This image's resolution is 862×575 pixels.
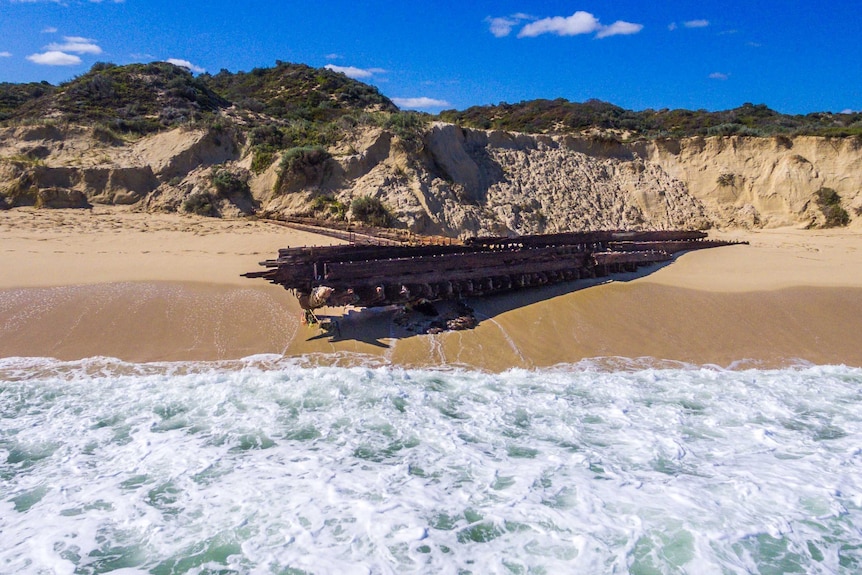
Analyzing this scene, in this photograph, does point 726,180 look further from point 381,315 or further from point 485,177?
point 381,315

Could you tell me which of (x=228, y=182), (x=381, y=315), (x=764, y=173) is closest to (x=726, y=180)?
(x=764, y=173)

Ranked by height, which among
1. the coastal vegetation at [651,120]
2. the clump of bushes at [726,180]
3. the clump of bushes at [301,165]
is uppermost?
the coastal vegetation at [651,120]

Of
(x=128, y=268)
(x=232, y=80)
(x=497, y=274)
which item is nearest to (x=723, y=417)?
(x=497, y=274)

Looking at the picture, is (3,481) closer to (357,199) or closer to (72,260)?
(72,260)

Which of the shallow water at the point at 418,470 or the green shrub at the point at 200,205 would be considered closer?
the shallow water at the point at 418,470

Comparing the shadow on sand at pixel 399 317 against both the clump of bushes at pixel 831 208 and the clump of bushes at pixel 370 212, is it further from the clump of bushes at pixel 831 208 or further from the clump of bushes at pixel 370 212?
the clump of bushes at pixel 831 208

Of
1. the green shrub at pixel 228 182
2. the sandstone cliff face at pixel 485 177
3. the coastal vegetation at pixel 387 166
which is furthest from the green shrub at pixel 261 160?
the green shrub at pixel 228 182
